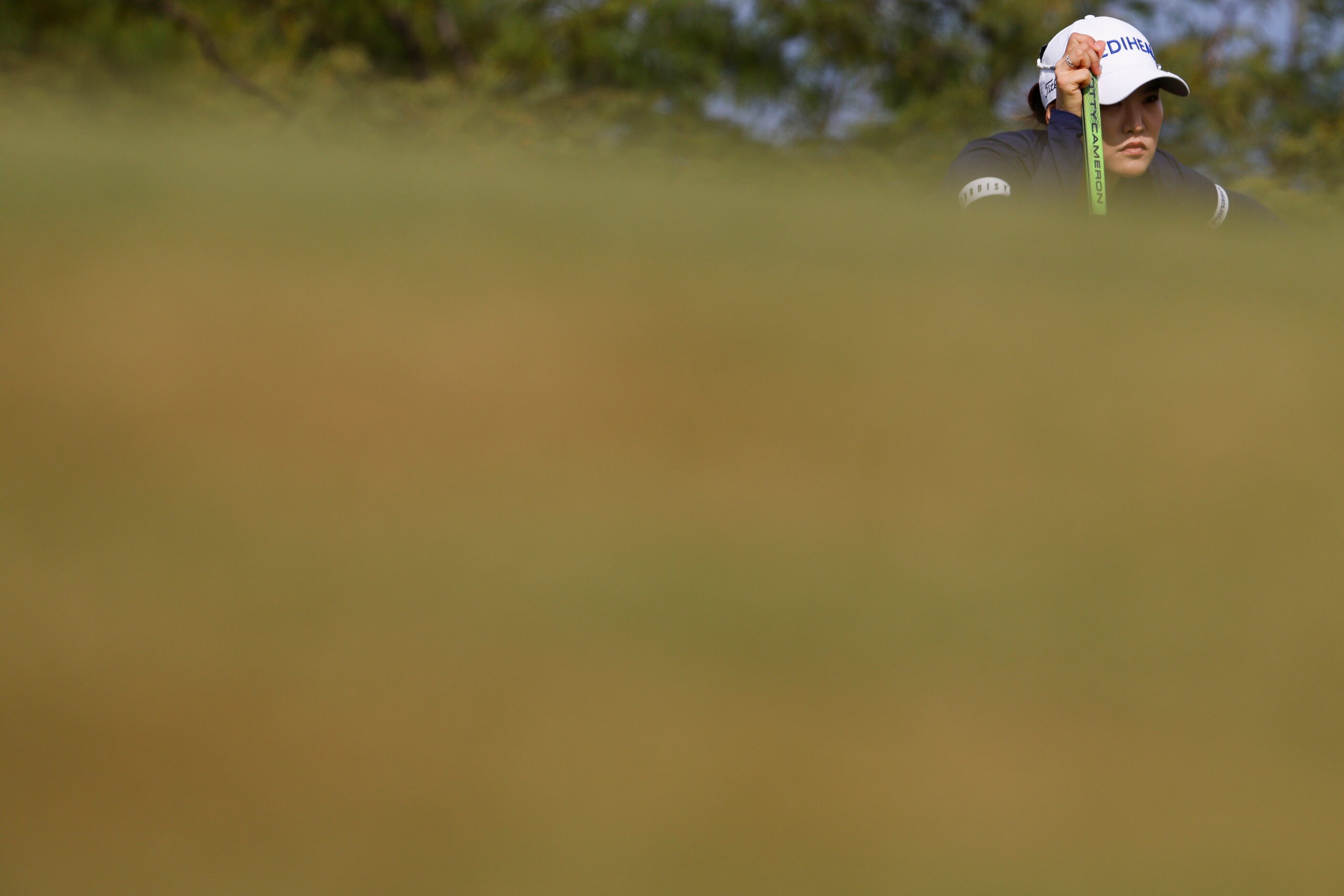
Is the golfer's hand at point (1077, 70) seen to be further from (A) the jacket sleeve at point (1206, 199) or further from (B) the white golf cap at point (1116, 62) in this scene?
(A) the jacket sleeve at point (1206, 199)

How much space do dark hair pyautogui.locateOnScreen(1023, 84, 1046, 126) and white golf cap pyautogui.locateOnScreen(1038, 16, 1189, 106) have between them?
90 mm

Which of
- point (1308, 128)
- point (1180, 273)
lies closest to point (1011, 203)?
point (1180, 273)

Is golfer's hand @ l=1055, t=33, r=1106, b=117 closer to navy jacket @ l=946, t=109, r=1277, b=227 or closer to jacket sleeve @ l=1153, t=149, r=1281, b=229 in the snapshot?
navy jacket @ l=946, t=109, r=1277, b=227

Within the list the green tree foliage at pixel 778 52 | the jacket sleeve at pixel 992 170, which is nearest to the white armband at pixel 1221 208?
the jacket sleeve at pixel 992 170

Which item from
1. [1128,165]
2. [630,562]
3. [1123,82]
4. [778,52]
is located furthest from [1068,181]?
[778,52]

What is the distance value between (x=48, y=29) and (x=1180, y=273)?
33.6ft

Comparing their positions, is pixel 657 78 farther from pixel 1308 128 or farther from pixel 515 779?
pixel 515 779

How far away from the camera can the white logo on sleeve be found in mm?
3395

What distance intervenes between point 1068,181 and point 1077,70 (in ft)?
1.14

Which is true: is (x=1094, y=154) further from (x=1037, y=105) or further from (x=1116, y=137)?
(x=1037, y=105)

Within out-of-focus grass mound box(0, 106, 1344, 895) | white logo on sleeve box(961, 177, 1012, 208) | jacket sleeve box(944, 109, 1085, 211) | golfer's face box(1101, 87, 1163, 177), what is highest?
golfer's face box(1101, 87, 1163, 177)

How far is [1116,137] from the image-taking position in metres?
4.02

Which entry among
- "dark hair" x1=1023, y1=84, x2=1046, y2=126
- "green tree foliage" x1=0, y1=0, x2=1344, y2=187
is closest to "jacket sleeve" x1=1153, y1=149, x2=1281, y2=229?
"dark hair" x1=1023, y1=84, x2=1046, y2=126

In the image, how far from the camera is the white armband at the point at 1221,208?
397 cm
